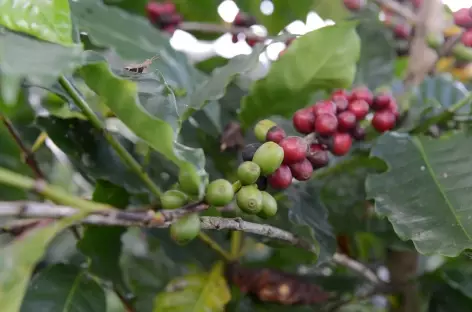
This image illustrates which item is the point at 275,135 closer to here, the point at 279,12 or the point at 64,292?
the point at 64,292

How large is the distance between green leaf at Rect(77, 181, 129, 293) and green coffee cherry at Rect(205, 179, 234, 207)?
0.80 ft

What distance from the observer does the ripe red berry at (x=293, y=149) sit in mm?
449

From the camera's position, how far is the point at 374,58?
91 centimetres

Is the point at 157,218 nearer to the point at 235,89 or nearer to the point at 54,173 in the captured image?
the point at 235,89

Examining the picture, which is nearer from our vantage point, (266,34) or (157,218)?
(157,218)

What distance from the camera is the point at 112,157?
1.98 ft

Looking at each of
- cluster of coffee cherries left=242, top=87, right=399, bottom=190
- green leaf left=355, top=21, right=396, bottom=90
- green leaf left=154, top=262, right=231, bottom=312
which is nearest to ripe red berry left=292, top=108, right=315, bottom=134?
cluster of coffee cherries left=242, top=87, right=399, bottom=190

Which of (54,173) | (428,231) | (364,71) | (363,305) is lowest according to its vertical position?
(363,305)

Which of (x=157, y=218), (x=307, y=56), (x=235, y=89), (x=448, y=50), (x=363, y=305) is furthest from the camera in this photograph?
(x=363, y=305)

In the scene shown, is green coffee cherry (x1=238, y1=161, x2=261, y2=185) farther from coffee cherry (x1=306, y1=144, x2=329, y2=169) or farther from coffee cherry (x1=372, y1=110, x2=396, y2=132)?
coffee cherry (x1=372, y1=110, x2=396, y2=132)

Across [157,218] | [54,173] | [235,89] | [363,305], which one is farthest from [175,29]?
[363,305]

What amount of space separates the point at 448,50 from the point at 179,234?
714 mm

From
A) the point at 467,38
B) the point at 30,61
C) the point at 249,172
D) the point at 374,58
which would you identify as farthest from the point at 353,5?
the point at 30,61

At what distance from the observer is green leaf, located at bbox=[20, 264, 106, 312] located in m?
0.51
